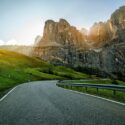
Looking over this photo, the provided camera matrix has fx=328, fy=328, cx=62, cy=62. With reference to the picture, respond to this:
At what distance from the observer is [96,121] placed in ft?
31.7

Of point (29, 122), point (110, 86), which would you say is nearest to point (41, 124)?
point (29, 122)

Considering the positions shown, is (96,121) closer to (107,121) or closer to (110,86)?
(107,121)

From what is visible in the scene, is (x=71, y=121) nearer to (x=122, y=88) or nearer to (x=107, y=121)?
(x=107, y=121)

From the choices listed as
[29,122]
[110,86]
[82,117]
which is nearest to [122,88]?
[110,86]

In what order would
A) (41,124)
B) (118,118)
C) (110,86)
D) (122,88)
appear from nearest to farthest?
(41,124)
(118,118)
(122,88)
(110,86)

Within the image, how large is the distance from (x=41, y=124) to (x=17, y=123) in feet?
2.54

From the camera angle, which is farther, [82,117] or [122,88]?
[122,88]

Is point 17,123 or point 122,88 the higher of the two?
point 122,88

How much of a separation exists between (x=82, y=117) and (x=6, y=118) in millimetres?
2478

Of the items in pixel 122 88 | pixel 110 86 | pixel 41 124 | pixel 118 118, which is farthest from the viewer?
pixel 110 86

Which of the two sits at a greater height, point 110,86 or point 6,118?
point 110,86

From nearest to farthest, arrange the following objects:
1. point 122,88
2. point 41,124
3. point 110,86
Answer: point 41,124
point 122,88
point 110,86

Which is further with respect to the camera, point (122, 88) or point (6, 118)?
point (122, 88)

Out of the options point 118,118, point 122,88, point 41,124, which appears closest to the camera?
point 41,124
